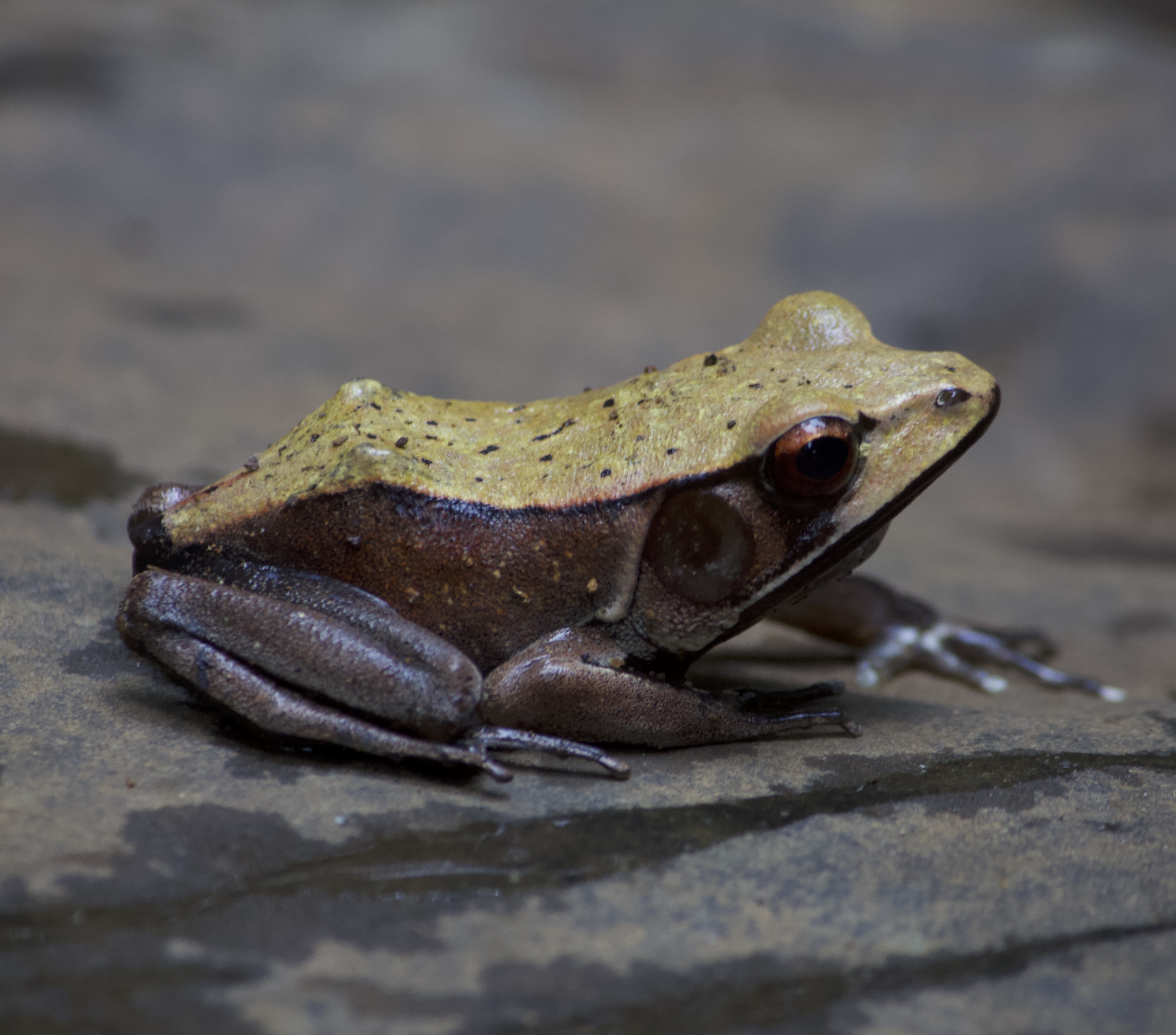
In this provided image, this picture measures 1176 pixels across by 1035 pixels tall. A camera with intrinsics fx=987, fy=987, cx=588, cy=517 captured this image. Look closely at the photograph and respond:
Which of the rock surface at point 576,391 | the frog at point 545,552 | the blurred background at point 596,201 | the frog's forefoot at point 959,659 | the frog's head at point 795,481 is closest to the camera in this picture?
the rock surface at point 576,391

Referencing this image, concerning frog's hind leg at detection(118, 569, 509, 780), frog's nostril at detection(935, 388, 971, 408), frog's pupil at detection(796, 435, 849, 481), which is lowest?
frog's hind leg at detection(118, 569, 509, 780)

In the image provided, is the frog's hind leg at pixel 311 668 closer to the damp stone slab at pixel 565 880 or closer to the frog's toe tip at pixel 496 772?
the frog's toe tip at pixel 496 772

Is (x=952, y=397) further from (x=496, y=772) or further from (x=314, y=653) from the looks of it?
(x=314, y=653)

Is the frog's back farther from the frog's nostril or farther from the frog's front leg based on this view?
the frog's front leg

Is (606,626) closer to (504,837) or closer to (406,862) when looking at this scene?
(504,837)

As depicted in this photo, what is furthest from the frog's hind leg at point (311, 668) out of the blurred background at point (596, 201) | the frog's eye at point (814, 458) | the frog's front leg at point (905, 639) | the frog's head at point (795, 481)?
the blurred background at point (596, 201)

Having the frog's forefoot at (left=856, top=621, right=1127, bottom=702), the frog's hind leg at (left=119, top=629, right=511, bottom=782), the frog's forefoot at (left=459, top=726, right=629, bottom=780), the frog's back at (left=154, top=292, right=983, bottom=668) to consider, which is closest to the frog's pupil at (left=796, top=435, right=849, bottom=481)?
the frog's back at (left=154, top=292, right=983, bottom=668)

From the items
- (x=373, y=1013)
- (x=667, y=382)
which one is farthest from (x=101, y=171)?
(x=373, y=1013)
